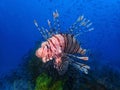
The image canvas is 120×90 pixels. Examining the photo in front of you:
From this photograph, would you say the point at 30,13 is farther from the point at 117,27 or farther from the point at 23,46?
the point at 117,27

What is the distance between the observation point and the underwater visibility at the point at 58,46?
3445 millimetres

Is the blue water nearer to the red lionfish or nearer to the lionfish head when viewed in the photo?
the red lionfish

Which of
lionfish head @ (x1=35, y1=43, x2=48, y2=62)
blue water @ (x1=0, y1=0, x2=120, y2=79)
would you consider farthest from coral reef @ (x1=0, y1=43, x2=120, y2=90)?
blue water @ (x1=0, y1=0, x2=120, y2=79)

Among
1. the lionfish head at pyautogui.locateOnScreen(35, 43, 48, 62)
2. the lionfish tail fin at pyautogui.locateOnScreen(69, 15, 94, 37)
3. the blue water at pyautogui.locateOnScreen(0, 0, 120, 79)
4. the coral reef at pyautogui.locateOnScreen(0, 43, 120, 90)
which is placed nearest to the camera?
the lionfish head at pyautogui.locateOnScreen(35, 43, 48, 62)

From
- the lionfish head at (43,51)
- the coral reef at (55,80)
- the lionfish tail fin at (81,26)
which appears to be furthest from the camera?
the coral reef at (55,80)

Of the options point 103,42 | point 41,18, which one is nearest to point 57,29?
point 41,18

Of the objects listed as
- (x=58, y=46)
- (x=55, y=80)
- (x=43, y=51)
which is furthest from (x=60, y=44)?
(x=55, y=80)

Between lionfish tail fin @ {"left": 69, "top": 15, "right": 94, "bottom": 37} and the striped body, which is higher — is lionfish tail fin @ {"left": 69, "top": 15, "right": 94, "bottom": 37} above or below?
above

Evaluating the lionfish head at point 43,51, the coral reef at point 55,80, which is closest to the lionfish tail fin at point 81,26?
the lionfish head at point 43,51

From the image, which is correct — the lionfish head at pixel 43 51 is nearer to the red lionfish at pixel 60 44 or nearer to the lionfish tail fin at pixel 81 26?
the red lionfish at pixel 60 44

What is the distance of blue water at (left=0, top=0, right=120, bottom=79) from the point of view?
12.7m

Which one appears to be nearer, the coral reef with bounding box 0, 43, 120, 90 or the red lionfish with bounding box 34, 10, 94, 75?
the red lionfish with bounding box 34, 10, 94, 75

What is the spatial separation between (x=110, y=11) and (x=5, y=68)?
7.63 m

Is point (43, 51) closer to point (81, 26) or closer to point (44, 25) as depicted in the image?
point (81, 26)
